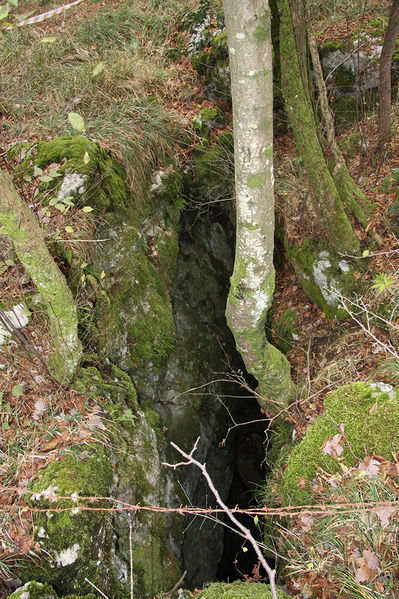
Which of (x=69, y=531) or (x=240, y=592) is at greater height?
(x=69, y=531)

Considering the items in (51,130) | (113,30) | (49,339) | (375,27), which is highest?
(113,30)

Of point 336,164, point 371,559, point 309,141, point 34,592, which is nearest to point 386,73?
point 336,164

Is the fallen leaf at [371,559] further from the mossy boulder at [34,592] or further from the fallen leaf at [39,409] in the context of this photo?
the fallen leaf at [39,409]

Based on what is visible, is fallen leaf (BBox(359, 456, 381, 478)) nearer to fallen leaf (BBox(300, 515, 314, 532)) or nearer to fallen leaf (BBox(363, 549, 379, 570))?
fallen leaf (BBox(363, 549, 379, 570))

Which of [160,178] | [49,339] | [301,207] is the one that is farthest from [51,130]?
[301,207]

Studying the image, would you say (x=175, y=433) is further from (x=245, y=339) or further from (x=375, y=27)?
(x=375, y=27)

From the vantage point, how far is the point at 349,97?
442 centimetres

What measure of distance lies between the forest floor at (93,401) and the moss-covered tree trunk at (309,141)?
→ 0.37 meters

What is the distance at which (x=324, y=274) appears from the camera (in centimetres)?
370

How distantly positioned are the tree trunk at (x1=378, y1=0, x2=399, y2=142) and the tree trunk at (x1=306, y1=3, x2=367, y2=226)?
672 millimetres

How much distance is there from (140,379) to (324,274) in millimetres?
2253

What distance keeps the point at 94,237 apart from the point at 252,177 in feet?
6.79

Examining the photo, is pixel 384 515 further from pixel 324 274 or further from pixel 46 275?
pixel 46 275

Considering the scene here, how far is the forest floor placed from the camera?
2.60 meters
